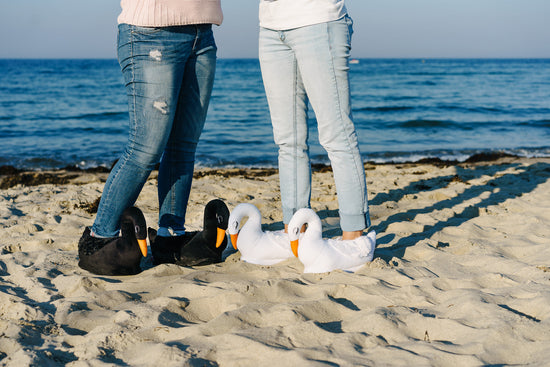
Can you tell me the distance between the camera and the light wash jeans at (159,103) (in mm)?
2488

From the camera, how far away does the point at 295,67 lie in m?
2.66

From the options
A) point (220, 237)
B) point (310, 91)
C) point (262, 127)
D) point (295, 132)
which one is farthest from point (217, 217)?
point (262, 127)

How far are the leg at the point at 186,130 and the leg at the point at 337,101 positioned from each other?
501 millimetres

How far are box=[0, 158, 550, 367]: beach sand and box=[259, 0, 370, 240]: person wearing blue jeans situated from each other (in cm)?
46

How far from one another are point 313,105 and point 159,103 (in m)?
0.81

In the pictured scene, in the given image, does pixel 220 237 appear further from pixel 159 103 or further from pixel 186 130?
pixel 159 103

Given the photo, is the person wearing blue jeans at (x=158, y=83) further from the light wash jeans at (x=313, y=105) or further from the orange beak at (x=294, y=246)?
the orange beak at (x=294, y=246)

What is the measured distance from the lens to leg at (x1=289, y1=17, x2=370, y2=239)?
2.46 meters

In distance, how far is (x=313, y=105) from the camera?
8.44 ft

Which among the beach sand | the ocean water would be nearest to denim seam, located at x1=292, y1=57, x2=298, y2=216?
the beach sand

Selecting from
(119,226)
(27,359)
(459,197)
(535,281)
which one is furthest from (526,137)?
(27,359)

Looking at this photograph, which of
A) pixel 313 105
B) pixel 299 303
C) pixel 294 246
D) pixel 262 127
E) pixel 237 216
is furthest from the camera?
pixel 262 127

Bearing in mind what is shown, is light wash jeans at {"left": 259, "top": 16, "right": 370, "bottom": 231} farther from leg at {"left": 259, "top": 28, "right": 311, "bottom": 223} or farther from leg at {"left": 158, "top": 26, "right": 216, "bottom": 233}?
leg at {"left": 158, "top": 26, "right": 216, "bottom": 233}

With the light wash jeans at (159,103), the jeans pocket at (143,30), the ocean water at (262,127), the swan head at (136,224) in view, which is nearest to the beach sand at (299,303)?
the swan head at (136,224)
